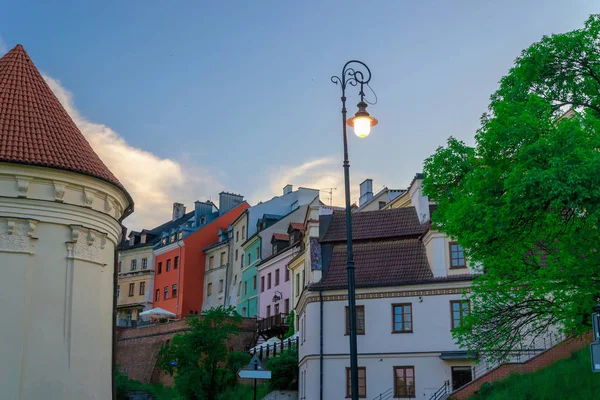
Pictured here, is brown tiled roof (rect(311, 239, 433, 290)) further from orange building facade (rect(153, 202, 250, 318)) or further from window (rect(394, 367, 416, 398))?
orange building facade (rect(153, 202, 250, 318))

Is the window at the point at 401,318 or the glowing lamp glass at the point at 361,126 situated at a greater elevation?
the glowing lamp glass at the point at 361,126

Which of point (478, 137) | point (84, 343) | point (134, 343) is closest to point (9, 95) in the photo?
point (84, 343)

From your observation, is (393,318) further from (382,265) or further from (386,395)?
(386,395)

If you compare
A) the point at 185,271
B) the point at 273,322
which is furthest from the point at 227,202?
the point at 273,322

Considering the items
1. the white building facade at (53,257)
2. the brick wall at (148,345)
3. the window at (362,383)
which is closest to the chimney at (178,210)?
the brick wall at (148,345)

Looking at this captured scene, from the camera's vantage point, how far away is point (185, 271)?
69.4 m

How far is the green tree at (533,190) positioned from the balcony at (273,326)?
27110 millimetres

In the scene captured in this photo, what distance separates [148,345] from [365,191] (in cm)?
2103

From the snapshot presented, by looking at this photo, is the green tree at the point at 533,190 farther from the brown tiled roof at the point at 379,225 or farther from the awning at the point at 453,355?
the brown tiled roof at the point at 379,225

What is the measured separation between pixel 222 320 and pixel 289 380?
4797mm

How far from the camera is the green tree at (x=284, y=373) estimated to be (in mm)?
35750

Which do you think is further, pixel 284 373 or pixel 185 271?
pixel 185 271

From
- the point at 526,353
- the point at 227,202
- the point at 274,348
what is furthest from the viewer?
the point at 227,202

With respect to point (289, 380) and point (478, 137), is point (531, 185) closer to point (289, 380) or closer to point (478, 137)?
point (478, 137)
